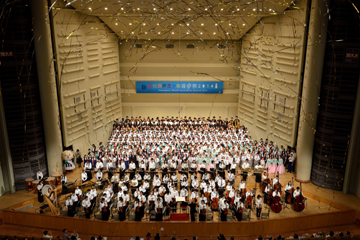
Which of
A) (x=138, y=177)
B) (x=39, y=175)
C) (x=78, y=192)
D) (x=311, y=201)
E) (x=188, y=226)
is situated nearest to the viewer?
(x=188, y=226)

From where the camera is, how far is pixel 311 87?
11633mm

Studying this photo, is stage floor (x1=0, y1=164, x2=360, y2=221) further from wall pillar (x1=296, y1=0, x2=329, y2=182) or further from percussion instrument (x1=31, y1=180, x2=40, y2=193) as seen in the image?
wall pillar (x1=296, y1=0, x2=329, y2=182)

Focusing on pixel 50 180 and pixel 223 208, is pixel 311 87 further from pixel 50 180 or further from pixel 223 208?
pixel 50 180

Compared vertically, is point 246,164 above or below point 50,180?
above

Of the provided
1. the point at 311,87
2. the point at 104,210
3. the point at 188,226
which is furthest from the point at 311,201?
the point at 104,210

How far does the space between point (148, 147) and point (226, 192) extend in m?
4.86

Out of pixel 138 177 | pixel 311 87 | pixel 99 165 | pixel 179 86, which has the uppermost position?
pixel 311 87

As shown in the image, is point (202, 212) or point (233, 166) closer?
point (202, 212)

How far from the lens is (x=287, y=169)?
43.5 ft

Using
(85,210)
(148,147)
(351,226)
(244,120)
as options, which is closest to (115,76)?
(148,147)

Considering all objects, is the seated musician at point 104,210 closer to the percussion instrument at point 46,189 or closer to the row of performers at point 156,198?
the row of performers at point 156,198

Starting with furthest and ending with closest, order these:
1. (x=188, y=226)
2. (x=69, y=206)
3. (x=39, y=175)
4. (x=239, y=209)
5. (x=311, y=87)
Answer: (x=39, y=175), (x=311, y=87), (x=69, y=206), (x=239, y=209), (x=188, y=226)

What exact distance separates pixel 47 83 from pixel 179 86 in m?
9.21

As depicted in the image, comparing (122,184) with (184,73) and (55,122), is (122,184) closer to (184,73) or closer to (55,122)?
(55,122)
